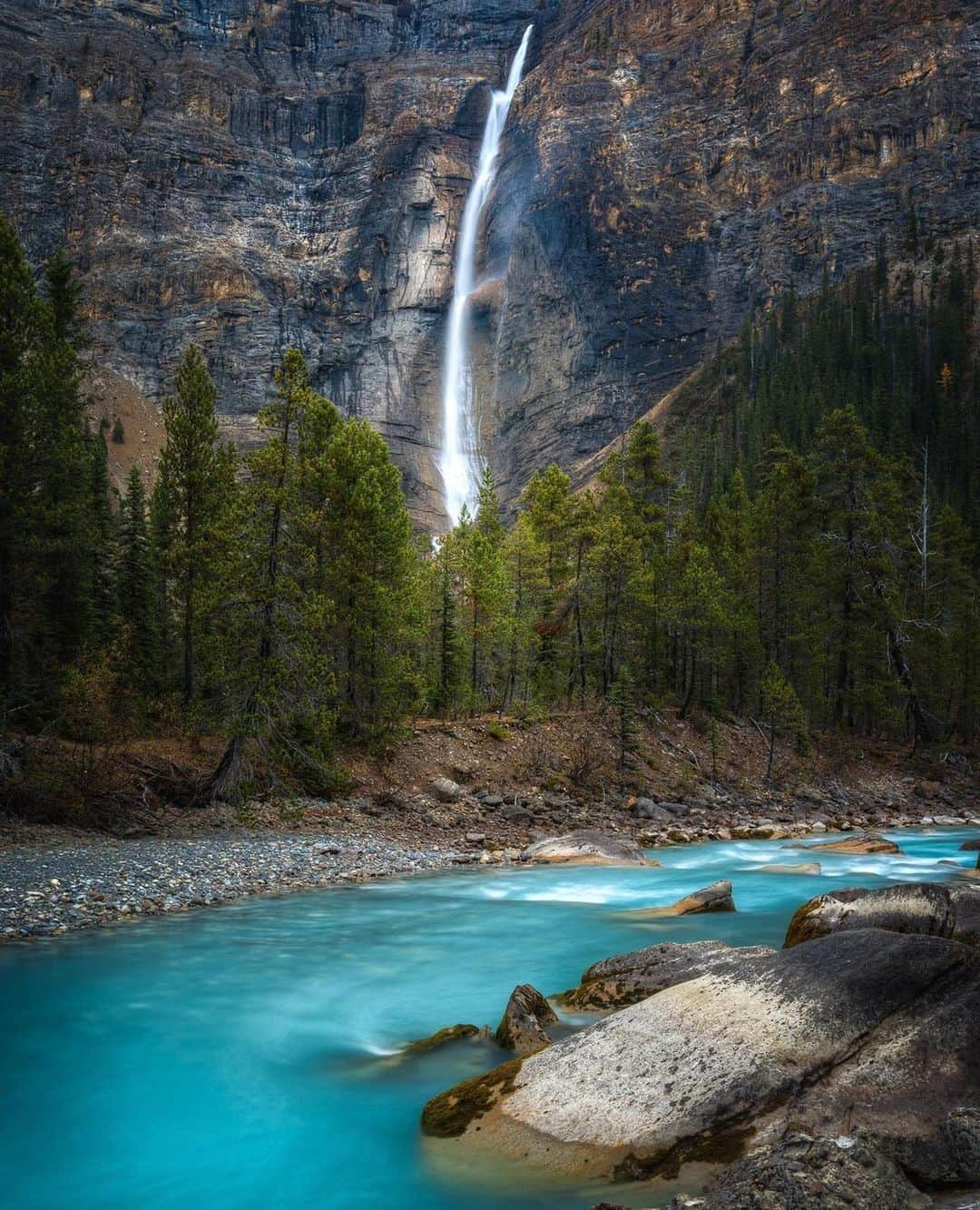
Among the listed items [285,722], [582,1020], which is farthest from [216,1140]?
[285,722]

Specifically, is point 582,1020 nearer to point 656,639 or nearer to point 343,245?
point 656,639

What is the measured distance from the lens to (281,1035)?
353 inches

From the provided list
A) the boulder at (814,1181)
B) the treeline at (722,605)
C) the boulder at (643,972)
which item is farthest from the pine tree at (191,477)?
the boulder at (814,1181)

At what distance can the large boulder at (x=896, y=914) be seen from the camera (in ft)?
26.1

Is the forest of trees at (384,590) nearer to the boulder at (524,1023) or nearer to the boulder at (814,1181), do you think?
the boulder at (524,1023)

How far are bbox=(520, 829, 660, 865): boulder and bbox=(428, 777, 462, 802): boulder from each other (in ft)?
11.8

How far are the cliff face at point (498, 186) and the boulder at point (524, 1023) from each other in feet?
345

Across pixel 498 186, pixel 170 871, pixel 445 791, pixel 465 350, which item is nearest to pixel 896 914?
pixel 170 871

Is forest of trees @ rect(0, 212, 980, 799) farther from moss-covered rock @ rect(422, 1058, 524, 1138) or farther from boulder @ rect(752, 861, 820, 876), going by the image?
moss-covered rock @ rect(422, 1058, 524, 1138)

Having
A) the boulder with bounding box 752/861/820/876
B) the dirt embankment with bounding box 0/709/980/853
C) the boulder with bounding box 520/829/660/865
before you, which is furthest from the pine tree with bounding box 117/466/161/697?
the boulder with bounding box 752/861/820/876

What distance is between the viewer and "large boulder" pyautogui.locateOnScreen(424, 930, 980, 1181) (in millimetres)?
5070

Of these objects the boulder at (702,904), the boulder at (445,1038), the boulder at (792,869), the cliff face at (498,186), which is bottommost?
the boulder at (792,869)

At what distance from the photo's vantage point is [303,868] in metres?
16.5

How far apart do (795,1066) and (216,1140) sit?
14.8 feet
